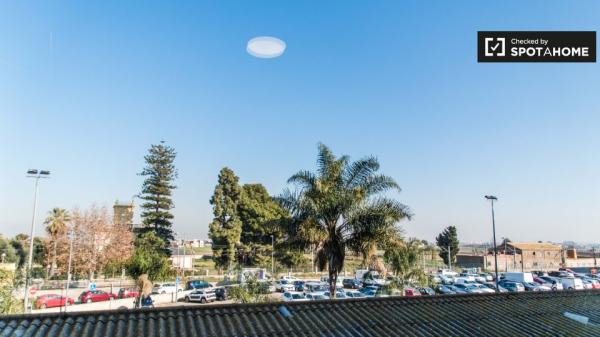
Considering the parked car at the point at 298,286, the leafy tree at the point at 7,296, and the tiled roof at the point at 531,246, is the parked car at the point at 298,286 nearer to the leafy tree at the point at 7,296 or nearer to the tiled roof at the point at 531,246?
the leafy tree at the point at 7,296

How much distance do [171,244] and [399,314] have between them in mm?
56791

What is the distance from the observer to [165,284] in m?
39.3

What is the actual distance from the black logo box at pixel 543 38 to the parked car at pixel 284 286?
32.7 m

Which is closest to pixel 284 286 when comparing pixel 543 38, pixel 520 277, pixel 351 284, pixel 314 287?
pixel 314 287

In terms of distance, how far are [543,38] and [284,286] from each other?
→ 113 ft

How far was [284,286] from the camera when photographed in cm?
4119

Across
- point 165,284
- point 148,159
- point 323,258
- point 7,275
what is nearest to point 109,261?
point 165,284

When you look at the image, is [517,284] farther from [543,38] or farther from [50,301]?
[50,301]

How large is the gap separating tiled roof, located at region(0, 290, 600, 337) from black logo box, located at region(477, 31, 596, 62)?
6435 millimetres

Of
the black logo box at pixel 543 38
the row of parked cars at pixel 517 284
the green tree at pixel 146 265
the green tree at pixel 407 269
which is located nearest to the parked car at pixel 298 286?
the row of parked cars at pixel 517 284

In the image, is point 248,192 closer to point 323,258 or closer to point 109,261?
point 109,261

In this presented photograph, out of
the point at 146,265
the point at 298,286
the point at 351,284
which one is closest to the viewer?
the point at 146,265

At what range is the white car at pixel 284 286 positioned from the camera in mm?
41156

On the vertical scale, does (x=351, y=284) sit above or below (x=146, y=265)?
below
